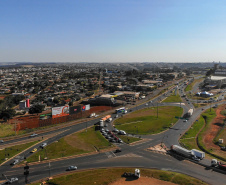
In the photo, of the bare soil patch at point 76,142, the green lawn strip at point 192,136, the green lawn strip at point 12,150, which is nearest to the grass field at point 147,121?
the green lawn strip at point 192,136

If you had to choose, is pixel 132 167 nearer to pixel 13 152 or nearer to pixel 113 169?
pixel 113 169

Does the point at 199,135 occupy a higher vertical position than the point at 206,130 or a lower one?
lower

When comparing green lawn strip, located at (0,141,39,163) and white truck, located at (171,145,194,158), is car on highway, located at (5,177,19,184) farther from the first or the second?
white truck, located at (171,145,194,158)

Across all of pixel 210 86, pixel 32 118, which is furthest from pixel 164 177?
pixel 210 86

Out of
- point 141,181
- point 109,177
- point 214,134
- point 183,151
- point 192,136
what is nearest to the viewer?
point 141,181

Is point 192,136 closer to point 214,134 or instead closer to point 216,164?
point 214,134

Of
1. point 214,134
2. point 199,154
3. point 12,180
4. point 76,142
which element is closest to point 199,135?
point 214,134
